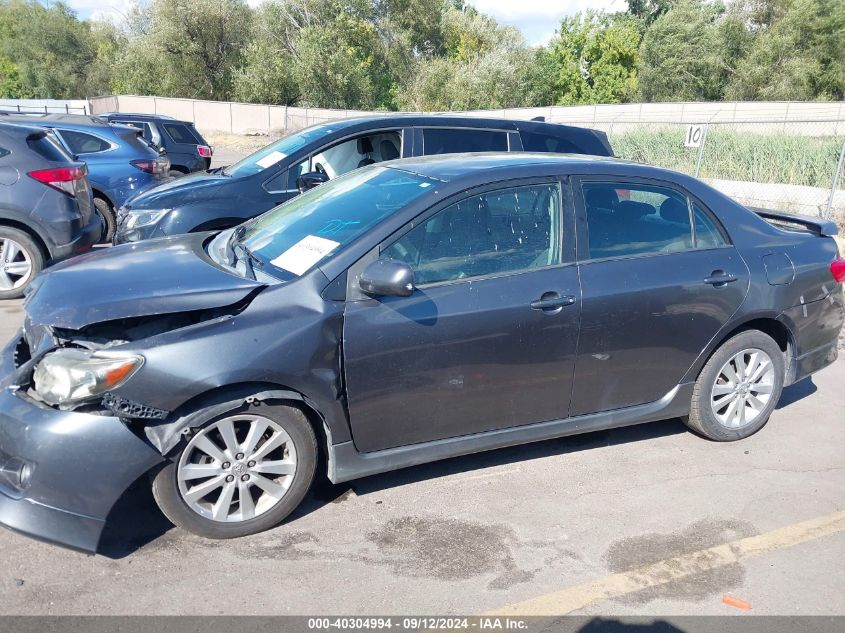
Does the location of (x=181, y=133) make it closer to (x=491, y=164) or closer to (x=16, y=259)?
(x=16, y=259)

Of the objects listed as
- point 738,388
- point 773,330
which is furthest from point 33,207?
point 773,330

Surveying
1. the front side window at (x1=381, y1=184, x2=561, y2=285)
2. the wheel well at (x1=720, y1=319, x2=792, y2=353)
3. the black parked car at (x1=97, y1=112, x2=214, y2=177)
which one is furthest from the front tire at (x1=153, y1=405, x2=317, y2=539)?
the black parked car at (x1=97, y1=112, x2=214, y2=177)

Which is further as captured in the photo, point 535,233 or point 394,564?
point 535,233

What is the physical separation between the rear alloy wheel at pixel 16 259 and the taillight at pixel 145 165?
327cm

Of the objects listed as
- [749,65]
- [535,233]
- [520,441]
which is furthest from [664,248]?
[749,65]

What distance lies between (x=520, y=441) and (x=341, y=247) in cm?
145

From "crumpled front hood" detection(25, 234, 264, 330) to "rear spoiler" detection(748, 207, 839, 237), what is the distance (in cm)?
370

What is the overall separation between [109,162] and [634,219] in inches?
326

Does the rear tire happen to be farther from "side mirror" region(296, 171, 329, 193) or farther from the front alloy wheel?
Result: the front alloy wheel

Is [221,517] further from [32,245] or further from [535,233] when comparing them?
[32,245]

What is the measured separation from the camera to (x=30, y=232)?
7.69 m

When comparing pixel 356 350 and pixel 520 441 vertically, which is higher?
pixel 356 350

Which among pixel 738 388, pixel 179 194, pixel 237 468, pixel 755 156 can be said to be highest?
pixel 179 194

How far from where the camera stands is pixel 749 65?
148ft
